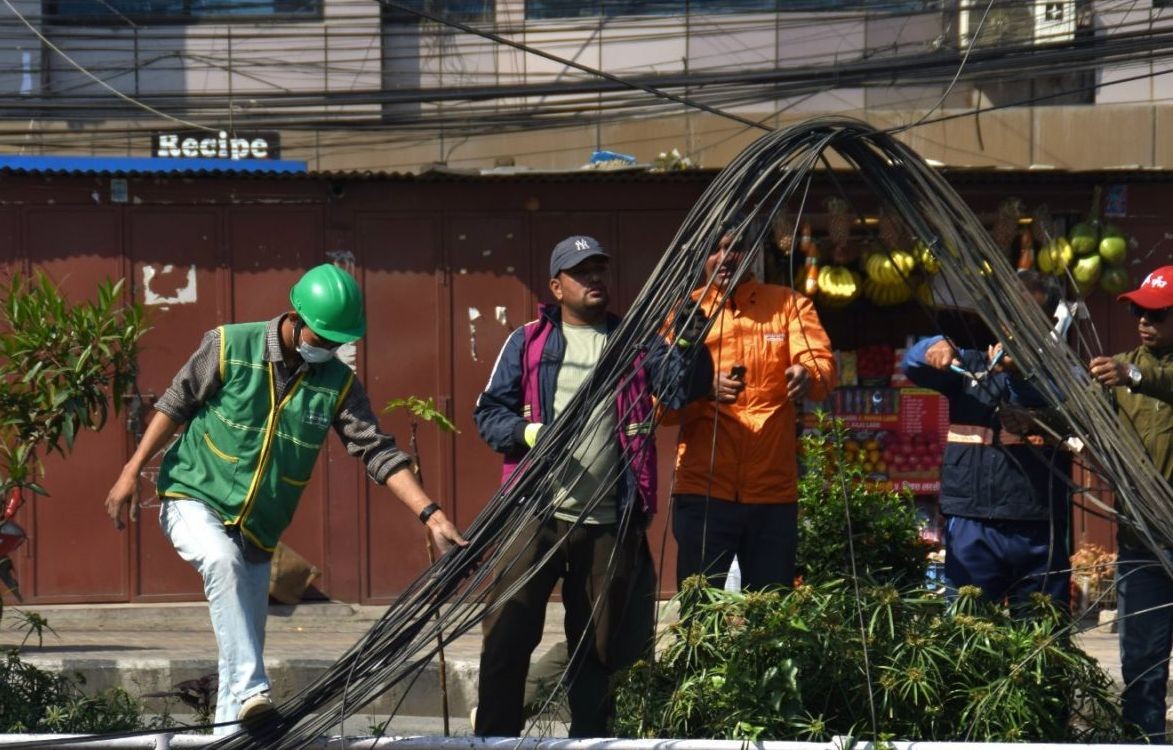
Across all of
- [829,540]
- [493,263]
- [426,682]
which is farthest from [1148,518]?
[493,263]

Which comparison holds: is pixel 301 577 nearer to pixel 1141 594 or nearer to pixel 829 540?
pixel 829 540

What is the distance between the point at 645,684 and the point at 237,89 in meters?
8.76

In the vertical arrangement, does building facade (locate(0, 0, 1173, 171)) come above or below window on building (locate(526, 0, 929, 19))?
below

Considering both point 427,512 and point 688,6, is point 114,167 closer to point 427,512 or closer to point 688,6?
point 688,6

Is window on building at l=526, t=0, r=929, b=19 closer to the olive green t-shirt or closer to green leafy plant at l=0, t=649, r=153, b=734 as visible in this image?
the olive green t-shirt

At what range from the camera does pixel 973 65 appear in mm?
10281

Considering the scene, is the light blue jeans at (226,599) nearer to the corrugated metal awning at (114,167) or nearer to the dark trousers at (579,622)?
the dark trousers at (579,622)

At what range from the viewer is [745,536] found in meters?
5.54

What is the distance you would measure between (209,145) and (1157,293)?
8098 millimetres

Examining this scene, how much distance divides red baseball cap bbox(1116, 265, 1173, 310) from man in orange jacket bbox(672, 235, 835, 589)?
1.17 m

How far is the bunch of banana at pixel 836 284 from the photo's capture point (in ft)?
30.6

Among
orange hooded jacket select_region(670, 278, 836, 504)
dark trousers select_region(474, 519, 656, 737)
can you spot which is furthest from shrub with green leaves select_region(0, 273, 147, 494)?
orange hooded jacket select_region(670, 278, 836, 504)

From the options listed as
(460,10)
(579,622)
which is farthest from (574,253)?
(460,10)

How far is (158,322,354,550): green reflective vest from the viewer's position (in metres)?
4.78
